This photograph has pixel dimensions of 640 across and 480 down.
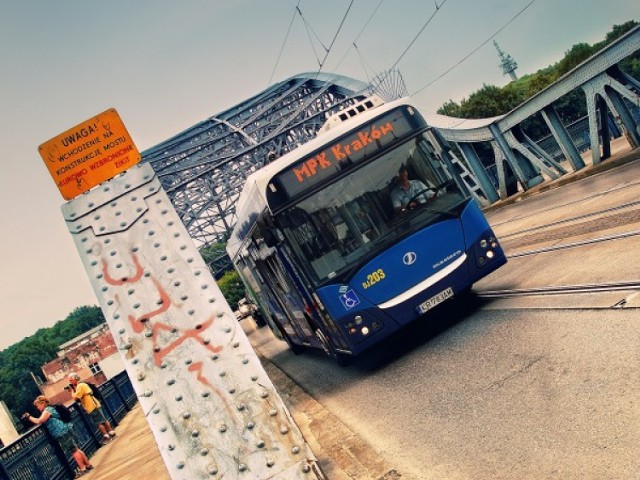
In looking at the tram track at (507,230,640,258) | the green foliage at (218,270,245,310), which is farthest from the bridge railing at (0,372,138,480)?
the green foliage at (218,270,245,310)

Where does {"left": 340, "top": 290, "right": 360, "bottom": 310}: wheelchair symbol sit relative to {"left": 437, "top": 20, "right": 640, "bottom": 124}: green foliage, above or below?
below

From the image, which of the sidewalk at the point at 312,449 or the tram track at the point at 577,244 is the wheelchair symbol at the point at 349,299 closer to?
the sidewalk at the point at 312,449

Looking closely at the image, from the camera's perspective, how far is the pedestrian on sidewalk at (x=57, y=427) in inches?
441

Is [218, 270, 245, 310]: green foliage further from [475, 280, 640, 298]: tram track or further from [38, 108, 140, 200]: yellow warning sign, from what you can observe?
[38, 108, 140, 200]: yellow warning sign

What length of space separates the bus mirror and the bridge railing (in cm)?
476

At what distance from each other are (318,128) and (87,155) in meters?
65.1

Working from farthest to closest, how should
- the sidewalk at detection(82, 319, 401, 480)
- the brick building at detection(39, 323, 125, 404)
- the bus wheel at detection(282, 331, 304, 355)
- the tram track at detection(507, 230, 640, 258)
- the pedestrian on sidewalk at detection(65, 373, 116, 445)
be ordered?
the brick building at detection(39, 323, 125, 404)
the bus wheel at detection(282, 331, 304, 355)
the pedestrian on sidewalk at detection(65, 373, 116, 445)
the tram track at detection(507, 230, 640, 258)
the sidewalk at detection(82, 319, 401, 480)

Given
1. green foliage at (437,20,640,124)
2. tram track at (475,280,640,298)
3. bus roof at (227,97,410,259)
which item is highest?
green foliage at (437,20,640,124)

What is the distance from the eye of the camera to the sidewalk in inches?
219

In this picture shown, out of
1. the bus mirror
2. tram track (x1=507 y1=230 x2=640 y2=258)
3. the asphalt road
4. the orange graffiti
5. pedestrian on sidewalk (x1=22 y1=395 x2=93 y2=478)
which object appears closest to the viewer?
the orange graffiti

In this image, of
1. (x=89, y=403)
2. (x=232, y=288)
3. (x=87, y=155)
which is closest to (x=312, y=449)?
(x=87, y=155)

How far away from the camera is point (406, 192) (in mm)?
8969

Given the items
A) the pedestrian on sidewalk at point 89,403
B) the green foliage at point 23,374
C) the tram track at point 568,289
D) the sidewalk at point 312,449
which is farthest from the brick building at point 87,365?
the tram track at point 568,289

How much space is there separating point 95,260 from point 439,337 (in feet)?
23.9
